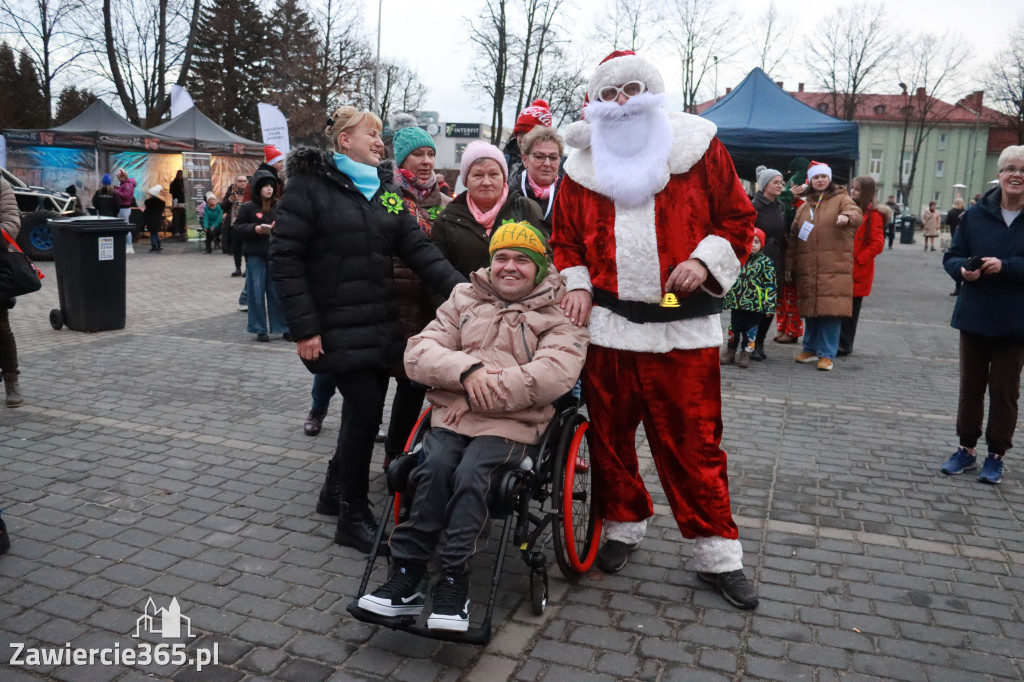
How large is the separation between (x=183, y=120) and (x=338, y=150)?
20926 millimetres

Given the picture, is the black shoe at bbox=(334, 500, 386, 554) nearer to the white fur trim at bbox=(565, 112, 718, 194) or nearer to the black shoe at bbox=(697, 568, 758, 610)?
the black shoe at bbox=(697, 568, 758, 610)

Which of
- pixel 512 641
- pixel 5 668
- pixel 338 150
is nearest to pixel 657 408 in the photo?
pixel 512 641

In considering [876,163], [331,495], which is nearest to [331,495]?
[331,495]

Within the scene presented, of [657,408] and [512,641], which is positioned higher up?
[657,408]

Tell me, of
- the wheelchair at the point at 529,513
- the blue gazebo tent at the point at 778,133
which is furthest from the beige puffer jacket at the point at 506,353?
the blue gazebo tent at the point at 778,133

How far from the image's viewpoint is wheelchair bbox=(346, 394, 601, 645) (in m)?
2.81

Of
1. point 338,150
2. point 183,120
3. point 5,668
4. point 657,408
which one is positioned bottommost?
point 5,668

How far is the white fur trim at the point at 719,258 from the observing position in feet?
10.3

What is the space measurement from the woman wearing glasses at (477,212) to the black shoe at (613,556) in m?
Answer: 1.56

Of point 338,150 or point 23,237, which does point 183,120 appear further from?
point 338,150

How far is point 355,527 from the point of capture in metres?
3.73

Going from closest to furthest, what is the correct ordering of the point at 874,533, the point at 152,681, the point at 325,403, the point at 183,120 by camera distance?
the point at 152,681 < the point at 874,533 < the point at 325,403 < the point at 183,120

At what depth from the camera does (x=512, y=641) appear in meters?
2.95

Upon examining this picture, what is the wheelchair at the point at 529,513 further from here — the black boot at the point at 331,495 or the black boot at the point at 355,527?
the black boot at the point at 331,495
